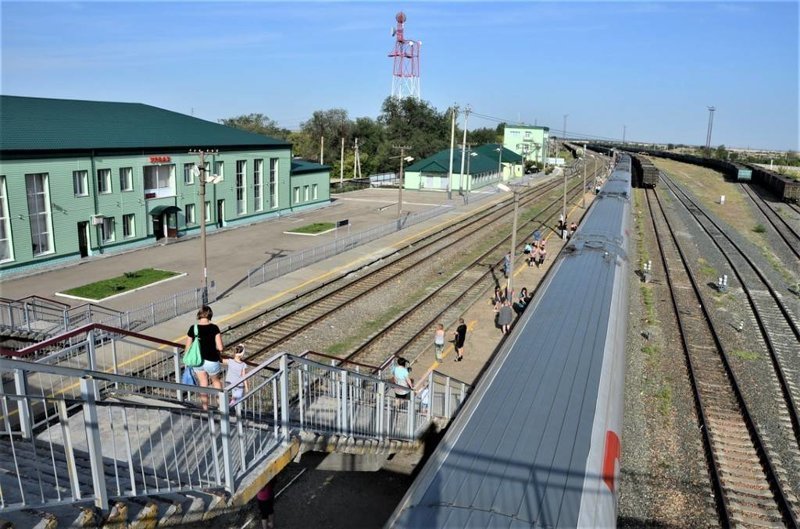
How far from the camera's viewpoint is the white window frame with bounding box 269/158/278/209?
43.4m

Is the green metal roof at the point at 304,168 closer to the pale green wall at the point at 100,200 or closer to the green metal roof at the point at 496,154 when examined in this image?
the pale green wall at the point at 100,200

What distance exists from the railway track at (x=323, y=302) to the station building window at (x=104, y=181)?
13791mm

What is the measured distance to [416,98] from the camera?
9706 cm

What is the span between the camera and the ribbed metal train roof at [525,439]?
651cm

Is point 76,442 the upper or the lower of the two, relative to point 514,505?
upper

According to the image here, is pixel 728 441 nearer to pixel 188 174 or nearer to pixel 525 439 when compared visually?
pixel 525 439

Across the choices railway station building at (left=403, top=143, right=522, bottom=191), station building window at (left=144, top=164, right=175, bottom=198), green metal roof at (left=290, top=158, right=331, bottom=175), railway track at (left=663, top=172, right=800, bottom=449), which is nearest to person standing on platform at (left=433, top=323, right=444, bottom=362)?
railway track at (left=663, top=172, right=800, bottom=449)

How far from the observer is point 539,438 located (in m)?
8.02

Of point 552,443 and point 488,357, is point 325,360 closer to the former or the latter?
point 488,357

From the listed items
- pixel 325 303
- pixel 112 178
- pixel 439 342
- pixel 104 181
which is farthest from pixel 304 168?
pixel 439 342

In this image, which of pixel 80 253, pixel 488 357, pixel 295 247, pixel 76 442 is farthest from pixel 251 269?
pixel 76 442

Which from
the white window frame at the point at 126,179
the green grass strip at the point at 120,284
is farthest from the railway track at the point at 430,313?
the white window frame at the point at 126,179

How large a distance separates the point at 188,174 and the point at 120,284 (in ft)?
44.7

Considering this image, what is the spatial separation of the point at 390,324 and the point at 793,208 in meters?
47.8
